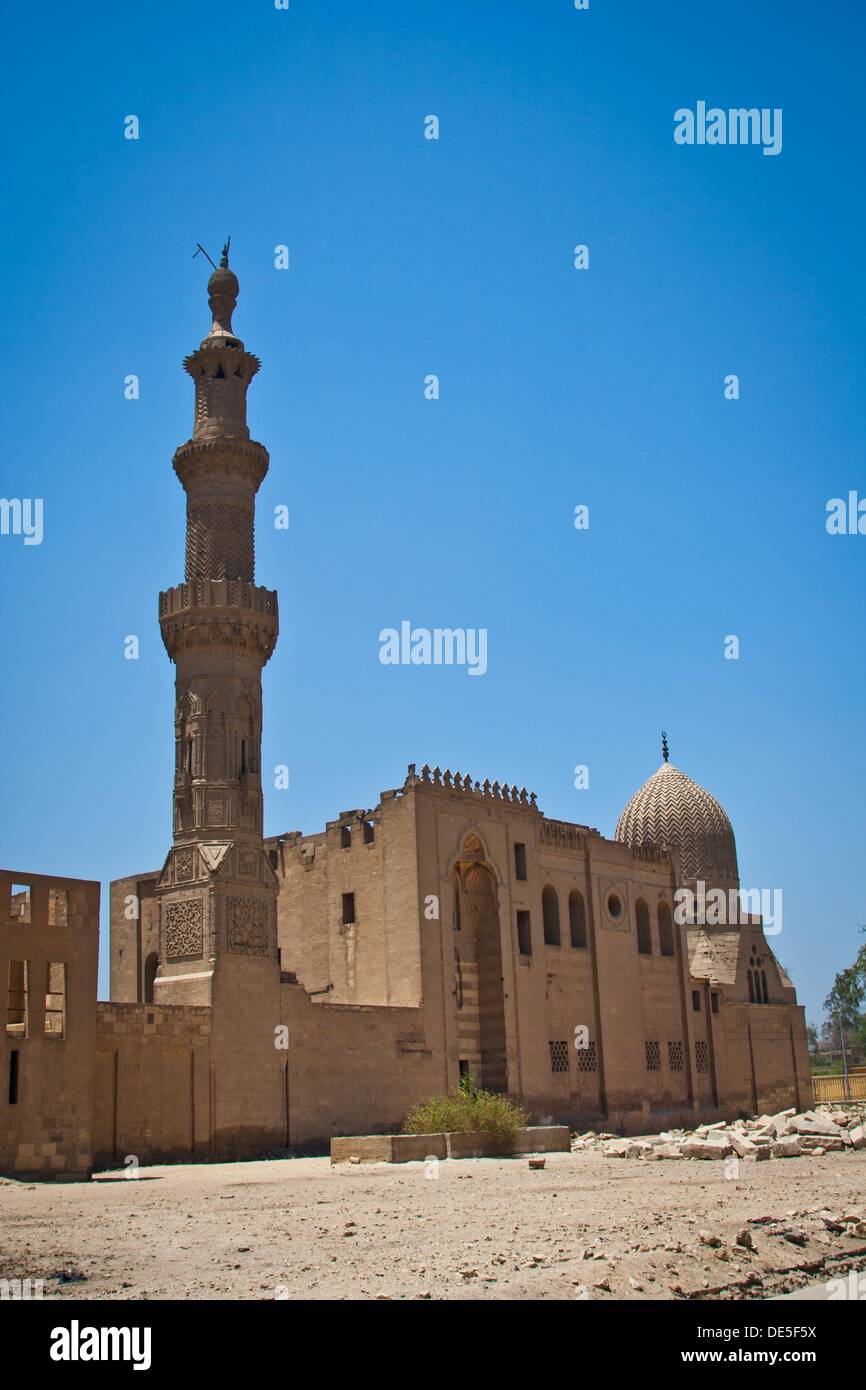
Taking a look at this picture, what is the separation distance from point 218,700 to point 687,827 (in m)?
27.4

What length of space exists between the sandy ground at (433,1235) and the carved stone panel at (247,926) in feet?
24.8

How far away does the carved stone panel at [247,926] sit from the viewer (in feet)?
91.2

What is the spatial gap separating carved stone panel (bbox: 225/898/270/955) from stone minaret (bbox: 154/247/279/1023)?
0.08 feet

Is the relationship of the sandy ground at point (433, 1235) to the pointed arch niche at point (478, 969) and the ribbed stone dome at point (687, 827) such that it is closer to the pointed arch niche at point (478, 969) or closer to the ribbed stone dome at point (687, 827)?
the pointed arch niche at point (478, 969)

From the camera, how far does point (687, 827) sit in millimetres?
52000

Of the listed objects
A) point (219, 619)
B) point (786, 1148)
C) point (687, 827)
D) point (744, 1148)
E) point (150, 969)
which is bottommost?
point (786, 1148)

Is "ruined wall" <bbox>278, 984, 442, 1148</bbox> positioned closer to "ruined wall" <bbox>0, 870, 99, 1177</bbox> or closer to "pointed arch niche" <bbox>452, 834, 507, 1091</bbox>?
"pointed arch niche" <bbox>452, 834, 507, 1091</bbox>

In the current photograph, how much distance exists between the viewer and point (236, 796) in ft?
94.1

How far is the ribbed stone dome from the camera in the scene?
51688 millimetres

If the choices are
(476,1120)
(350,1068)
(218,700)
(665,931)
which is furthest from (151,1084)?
(665,931)

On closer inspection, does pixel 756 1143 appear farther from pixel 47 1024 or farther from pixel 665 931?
pixel 665 931

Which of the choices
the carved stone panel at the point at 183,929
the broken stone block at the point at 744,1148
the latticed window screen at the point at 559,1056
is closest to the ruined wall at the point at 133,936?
the carved stone panel at the point at 183,929
